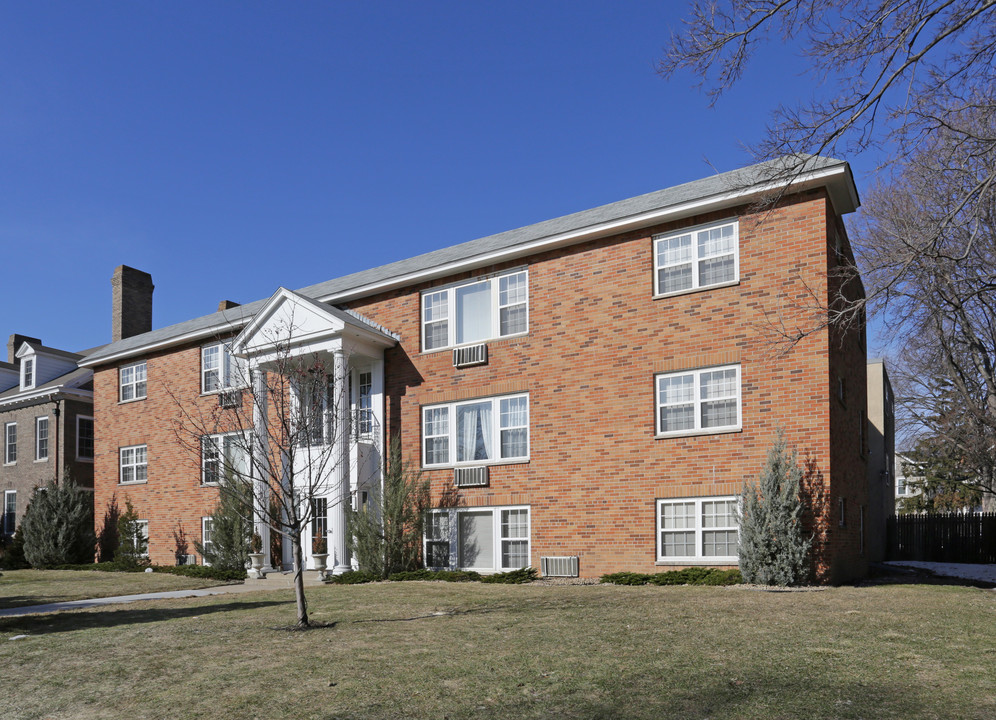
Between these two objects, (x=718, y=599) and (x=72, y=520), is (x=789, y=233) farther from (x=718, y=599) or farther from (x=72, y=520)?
(x=72, y=520)

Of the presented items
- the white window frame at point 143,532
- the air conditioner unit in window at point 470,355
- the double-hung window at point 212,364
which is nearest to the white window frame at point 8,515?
the white window frame at point 143,532

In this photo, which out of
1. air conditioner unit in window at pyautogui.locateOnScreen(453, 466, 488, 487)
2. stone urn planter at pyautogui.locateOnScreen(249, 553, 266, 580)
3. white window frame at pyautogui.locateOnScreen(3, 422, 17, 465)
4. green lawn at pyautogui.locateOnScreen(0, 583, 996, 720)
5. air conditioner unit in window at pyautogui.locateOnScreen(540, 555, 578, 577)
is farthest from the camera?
white window frame at pyautogui.locateOnScreen(3, 422, 17, 465)

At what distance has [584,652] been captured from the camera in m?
8.84

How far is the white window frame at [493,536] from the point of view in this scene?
19.0 metres

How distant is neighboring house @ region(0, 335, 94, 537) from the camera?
108 ft

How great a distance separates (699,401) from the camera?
1675cm

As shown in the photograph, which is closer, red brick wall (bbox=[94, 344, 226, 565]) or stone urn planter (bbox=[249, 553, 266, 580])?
stone urn planter (bbox=[249, 553, 266, 580])

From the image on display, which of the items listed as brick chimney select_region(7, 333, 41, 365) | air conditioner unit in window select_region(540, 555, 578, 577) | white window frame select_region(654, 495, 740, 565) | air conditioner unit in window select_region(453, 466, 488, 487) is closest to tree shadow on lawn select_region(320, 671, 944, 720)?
white window frame select_region(654, 495, 740, 565)

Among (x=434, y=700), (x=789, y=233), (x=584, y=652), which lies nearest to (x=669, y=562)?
(x=789, y=233)

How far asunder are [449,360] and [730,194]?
8031 mm

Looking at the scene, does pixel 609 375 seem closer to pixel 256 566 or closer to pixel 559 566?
pixel 559 566

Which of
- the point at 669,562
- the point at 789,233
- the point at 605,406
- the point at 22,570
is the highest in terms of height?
the point at 789,233

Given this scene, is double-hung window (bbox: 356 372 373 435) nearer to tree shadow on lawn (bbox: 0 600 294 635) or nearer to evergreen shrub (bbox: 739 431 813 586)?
tree shadow on lawn (bbox: 0 600 294 635)

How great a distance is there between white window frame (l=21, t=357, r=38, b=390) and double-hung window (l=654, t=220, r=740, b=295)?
2981 centimetres
